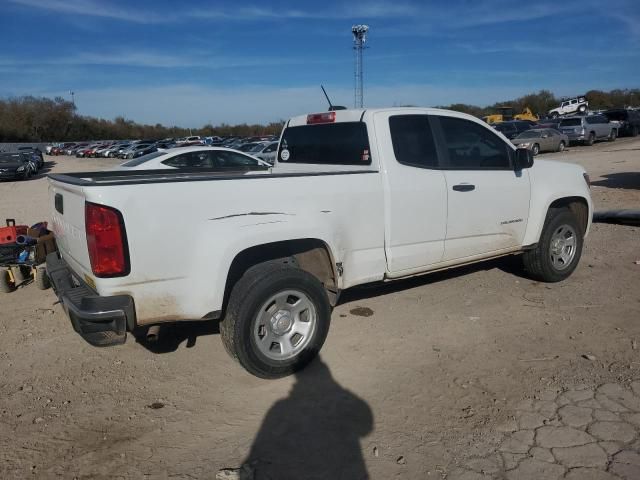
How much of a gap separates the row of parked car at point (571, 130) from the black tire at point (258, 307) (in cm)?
2394

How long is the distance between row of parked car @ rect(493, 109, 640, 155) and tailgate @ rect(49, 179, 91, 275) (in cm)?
2451

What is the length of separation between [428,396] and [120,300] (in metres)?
2.13

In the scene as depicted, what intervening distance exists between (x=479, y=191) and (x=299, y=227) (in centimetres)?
202

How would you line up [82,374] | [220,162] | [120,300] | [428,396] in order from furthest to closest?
[220,162]
[82,374]
[428,396]
[120,300]

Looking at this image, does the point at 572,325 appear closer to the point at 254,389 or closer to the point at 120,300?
the point at 254,389

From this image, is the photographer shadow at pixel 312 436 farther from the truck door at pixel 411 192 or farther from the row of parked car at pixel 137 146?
the row of parked car at pixel 137 146

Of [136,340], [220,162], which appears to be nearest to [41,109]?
[220,162]

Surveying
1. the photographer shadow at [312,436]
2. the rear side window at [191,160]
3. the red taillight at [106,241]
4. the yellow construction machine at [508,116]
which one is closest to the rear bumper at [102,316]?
the red taillight at [106,241]

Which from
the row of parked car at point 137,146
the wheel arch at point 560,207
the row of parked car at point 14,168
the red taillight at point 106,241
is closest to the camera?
the red taillight at point 106,241

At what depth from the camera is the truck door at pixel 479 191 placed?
15.6 feet

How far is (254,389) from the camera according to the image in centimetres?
378

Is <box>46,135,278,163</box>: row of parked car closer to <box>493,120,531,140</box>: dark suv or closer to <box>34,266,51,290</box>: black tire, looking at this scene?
<box>493,120,531,140</box>: dark suv

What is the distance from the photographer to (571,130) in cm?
3166

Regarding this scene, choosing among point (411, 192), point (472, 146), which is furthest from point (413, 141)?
point (472, 146)
